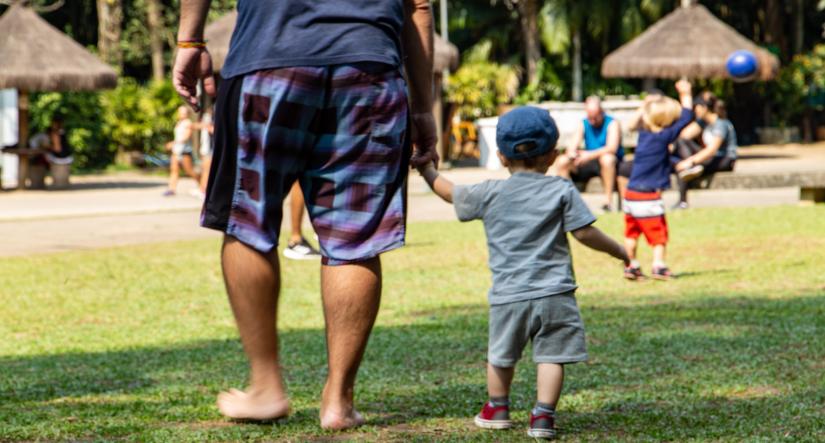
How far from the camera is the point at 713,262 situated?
→ 35.9 feet

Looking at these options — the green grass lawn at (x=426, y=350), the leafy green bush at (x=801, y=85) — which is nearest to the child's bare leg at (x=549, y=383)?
the green grass lawn at (x=426, y=350)

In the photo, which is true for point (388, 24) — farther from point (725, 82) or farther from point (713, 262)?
point (725, 82)

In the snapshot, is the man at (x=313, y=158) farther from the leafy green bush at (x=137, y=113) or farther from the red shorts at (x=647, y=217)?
the leafy green bush at (x=137, y=113)

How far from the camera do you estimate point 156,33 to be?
35281 millimetres

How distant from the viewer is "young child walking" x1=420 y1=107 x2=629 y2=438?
4.32 m

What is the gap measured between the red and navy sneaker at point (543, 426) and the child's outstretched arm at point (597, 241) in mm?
567

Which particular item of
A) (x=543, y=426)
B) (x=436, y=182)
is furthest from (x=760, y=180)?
(x=543, y=426)

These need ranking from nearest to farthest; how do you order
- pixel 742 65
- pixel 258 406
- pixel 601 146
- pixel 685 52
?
1. pixel 258 406
2. pixel 601 146
3. pixel 742 65
4. pixel 685 52

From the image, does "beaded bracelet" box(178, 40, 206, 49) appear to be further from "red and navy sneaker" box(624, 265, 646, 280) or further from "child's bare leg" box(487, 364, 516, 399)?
"red and navy sneaker" box(624, 265, 646, 280)

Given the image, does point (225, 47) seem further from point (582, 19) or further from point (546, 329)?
point (546, 329)

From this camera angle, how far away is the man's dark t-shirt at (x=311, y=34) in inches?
158

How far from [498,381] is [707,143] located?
43.1ft

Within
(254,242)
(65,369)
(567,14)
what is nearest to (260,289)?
(254,242)

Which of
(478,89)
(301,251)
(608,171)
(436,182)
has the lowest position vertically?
(478,89)
